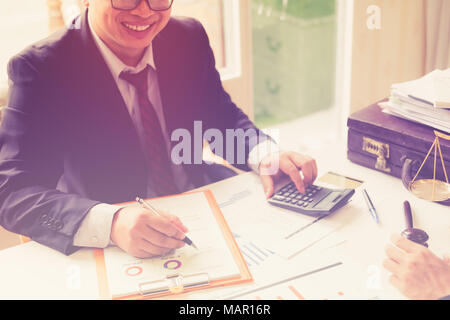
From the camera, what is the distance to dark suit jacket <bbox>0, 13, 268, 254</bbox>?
1.08 m

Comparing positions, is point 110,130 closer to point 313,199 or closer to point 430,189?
point 313,199

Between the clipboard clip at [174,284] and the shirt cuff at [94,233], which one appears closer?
the clipboard clip at [174,284]

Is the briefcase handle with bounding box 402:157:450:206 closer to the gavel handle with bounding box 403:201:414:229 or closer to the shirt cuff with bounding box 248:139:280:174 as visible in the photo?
the gavel handle with bounding box 403:201:414:229

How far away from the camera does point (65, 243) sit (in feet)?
3.30

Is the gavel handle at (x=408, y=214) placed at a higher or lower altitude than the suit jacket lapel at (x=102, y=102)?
lower

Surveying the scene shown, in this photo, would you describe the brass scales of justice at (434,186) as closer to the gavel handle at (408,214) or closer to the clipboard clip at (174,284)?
the gavel handle at (408,214)

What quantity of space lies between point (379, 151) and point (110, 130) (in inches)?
28.7

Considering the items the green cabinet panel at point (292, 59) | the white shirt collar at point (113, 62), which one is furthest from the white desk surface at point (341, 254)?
the green cabinet panel at point (292, 59)

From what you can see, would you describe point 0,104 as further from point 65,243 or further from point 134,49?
point 65,243

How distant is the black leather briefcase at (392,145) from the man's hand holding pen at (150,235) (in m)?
0.60

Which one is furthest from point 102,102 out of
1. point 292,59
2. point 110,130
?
point 292,59

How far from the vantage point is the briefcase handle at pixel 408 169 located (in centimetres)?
121

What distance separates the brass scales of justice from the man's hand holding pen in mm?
587
